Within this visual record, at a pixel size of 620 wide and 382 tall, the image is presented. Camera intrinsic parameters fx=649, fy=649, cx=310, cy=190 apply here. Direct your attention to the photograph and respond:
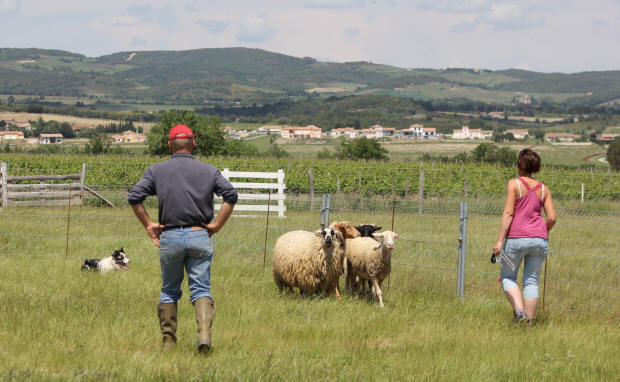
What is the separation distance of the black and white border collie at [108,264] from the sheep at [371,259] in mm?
3760

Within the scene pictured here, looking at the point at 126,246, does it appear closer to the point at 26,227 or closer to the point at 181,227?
the point at 26,227

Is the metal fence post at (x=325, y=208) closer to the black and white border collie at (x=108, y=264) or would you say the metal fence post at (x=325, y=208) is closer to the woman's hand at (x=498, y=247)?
the black and white border collie at (x=108, y=264)

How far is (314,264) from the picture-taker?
898 centimetres

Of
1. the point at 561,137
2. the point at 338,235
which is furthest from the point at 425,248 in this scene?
the point at 561,137

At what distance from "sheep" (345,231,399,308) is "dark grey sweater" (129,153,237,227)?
3419 mm

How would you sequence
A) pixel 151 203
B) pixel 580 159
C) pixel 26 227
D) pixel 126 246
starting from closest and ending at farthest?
pixel 126 246
pixel 26 227
pixel 151 203
pixel 580 159

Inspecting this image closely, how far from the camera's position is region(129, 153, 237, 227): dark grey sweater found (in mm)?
5543

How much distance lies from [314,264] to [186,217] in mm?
3710

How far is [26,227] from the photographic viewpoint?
14.9 m

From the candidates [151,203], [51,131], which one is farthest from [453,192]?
[51,131]

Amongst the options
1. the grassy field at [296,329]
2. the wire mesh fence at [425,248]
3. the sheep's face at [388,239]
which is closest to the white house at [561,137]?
the wire mesh fence at [425,248]

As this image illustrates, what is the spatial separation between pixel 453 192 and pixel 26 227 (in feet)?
85.1

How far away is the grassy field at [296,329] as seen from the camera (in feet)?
17.4

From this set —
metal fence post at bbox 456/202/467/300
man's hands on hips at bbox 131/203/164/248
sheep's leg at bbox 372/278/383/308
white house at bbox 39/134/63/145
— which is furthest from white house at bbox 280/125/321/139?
man's hands on hips at bbox 131/203/164/248
